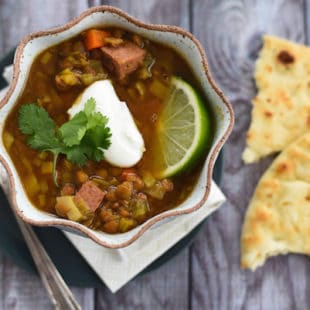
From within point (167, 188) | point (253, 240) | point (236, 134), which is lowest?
point (253, 240)

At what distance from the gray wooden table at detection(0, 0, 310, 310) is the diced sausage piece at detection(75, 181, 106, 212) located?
2.39ft

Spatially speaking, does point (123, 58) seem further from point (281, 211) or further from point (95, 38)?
point (281, 211)

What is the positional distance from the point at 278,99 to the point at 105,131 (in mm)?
981

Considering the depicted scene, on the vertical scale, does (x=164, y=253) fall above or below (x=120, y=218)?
below

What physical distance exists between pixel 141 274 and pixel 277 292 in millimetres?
631

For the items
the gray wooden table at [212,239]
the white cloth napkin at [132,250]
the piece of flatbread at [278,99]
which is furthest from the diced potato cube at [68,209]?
the piece of flatbread at [278,99]

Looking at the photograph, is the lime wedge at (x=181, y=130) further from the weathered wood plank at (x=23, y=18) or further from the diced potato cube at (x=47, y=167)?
the weathered wood plank at (x=23, y=18)

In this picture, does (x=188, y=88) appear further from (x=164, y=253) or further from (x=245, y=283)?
(x=245, y=283)

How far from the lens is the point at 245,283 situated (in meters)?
2.81

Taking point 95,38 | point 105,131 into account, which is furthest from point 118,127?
point 95,38

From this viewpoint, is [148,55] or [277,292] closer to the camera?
[148,55]

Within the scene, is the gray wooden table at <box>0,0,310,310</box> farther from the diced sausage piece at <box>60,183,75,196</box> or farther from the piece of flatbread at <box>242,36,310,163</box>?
the diced sausage piece at <box>60,183,75,196</box>

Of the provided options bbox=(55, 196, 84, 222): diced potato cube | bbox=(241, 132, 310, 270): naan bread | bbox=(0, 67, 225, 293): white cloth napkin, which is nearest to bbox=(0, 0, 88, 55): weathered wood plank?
bbox=(0, 67, 225, 293): white cloth napkin

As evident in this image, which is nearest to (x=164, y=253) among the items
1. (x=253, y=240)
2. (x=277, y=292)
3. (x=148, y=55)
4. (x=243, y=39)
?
(x=253, y=240)
